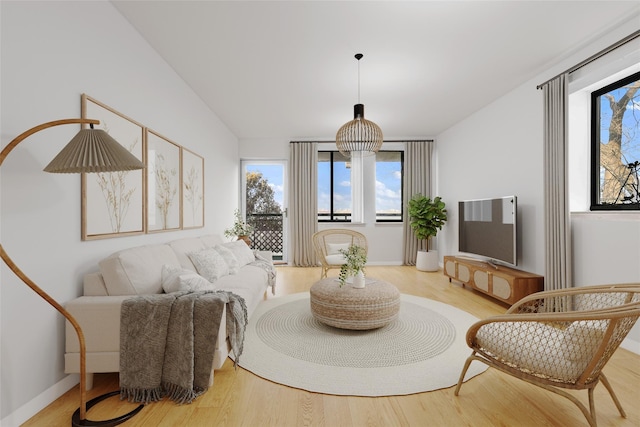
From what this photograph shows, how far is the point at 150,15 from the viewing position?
2.45 metres

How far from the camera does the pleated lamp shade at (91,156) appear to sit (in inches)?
58.9

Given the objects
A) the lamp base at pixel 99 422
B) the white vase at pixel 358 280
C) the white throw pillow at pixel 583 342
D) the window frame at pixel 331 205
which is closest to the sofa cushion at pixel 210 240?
the white vase at pixel 358 280

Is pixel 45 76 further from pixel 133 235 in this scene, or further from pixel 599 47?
pixel 599 47

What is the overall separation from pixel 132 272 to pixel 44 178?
76 centimetres

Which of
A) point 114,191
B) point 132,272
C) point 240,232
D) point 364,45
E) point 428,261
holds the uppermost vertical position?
point 364,45

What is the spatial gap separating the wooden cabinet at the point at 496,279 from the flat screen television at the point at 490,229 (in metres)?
0.17

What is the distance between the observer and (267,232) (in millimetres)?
6695

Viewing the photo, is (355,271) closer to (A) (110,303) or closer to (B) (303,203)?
(A) (110,303)

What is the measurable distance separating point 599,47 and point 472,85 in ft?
4.05

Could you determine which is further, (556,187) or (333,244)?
(333,244)

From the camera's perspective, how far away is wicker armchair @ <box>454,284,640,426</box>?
149 centimetres

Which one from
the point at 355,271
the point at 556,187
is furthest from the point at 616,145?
the point at 355,271

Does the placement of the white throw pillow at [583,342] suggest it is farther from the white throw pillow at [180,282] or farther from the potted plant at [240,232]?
the potted plant at [240,232]

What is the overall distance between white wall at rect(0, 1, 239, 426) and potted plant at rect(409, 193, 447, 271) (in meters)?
4.81
